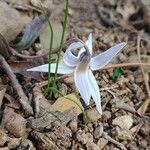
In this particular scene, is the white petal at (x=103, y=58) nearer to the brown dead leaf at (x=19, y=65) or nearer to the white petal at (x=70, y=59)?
the white petal at (x=70, y=59)

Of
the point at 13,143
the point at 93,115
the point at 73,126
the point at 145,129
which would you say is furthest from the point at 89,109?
the point at 13,143

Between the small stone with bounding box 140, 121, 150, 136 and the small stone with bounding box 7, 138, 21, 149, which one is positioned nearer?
the small stone with bounding box 7, 138, 21, 149

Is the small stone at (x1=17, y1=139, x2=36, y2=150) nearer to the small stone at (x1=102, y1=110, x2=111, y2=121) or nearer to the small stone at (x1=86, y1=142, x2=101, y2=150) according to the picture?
the small stone at (x1=86, y1=142, x2=101, y2=150)

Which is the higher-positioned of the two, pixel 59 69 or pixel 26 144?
pixel 59 69

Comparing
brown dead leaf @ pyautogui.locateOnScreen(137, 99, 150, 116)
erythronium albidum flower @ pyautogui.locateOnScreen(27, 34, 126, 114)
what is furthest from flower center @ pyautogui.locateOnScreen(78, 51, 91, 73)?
brown dead leaf @ pyautogui.locateOnScreen(137, 99, 150, 116)

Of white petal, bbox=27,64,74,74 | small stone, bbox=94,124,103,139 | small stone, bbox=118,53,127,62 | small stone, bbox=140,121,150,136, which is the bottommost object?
A: small stone, bbox=140,121,150,136

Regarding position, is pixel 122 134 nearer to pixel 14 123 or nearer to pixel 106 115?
pixel 106 115

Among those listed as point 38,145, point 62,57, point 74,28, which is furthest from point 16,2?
point 38,145

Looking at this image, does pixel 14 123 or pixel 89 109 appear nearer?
pixel 14 123

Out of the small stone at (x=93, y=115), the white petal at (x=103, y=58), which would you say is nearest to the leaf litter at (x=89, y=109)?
the small stone at (x=93, y=115)
